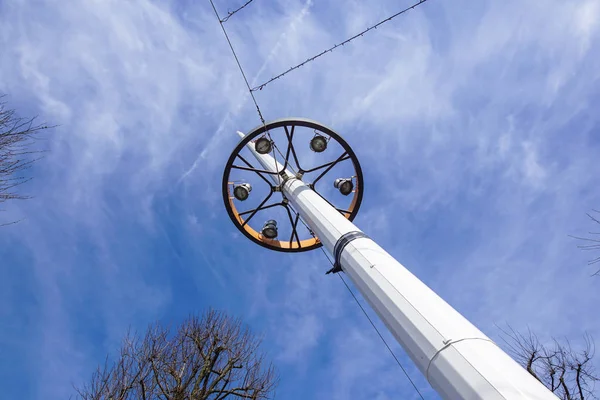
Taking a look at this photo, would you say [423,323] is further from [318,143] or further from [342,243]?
[318,143]

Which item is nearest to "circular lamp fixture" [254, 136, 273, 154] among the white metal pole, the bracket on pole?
the bracket on pole

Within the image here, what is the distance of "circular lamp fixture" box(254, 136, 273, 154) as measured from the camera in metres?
8.91

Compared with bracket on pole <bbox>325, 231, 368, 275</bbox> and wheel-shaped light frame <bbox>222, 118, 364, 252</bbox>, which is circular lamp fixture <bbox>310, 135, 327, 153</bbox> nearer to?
wheel-shaped light frame <bbox>222, 118, 364, 252</bbox>

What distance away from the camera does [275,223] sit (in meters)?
9.18

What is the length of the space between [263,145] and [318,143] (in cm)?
135

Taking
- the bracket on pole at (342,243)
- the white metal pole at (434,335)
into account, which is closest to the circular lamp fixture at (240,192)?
the bracket on pole at (342,243)

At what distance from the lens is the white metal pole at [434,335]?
2820 mm

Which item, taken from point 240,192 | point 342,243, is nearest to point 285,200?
point 240,192

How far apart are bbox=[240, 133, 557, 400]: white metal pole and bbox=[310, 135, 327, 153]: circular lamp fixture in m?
4.31

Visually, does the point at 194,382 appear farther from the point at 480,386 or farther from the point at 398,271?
the point at 480,386

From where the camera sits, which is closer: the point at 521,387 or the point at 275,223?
the point at 521,387

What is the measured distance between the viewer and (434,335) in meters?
3.40

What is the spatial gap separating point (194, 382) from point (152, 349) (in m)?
1.68

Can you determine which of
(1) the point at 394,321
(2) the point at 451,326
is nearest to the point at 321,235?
(1) the point at 394,321
